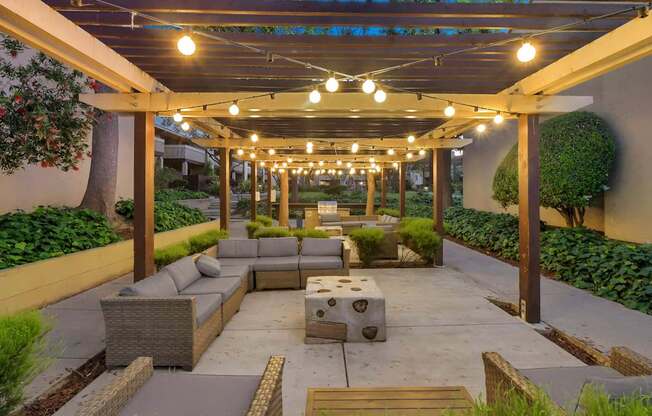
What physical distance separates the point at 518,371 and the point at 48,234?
6900 millimetres

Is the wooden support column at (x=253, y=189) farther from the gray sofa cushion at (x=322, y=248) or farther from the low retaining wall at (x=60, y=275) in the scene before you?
the gray sofa cushion at (x=322, y=248)

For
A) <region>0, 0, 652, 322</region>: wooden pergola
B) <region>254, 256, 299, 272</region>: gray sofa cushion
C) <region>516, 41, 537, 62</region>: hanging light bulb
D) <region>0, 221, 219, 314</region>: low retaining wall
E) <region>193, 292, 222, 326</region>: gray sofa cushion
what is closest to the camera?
<region>516, 41, 537, 62</region>: hanging light bulb

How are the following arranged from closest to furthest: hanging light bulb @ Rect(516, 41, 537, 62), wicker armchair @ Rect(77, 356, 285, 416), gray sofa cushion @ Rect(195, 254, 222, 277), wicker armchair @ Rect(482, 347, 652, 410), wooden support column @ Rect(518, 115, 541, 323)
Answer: wicker armchair @ Rect(77, 356, 285, 416) < wicker armchair @ Rect(482, 347, 652, 410) < hanging light bulb @ Rect(516, 41, 537, 62) < wooden support column @ Rect(518, 115, 541, 323) < gray sofa cushion @ Rect(195, 254, 222, 277)

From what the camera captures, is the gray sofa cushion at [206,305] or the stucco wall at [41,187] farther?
the stucco wall at [41,187]

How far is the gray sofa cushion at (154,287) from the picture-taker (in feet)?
11.8

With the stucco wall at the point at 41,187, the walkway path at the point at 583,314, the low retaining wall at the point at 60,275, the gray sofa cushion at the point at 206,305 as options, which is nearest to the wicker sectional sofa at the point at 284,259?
the gray sofa cushion at the point at 206,305

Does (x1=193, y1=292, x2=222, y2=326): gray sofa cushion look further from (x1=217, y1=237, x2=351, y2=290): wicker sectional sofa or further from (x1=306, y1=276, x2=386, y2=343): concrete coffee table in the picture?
(x1=217, y1=237, x2=351, y2=290): wicker sectional sofa

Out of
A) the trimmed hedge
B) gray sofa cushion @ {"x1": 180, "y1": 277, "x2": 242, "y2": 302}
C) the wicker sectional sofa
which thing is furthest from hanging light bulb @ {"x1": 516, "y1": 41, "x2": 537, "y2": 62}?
the wicker sectional sofa

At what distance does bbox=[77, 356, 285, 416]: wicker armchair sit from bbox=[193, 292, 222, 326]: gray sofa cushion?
129 cm

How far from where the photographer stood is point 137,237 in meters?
4.97

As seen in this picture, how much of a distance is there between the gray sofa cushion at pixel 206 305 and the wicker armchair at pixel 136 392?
1.29 m

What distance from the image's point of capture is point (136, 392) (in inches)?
86.9

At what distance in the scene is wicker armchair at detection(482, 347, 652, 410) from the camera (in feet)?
6.65

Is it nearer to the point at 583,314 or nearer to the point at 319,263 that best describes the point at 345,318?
the point at 319,263
